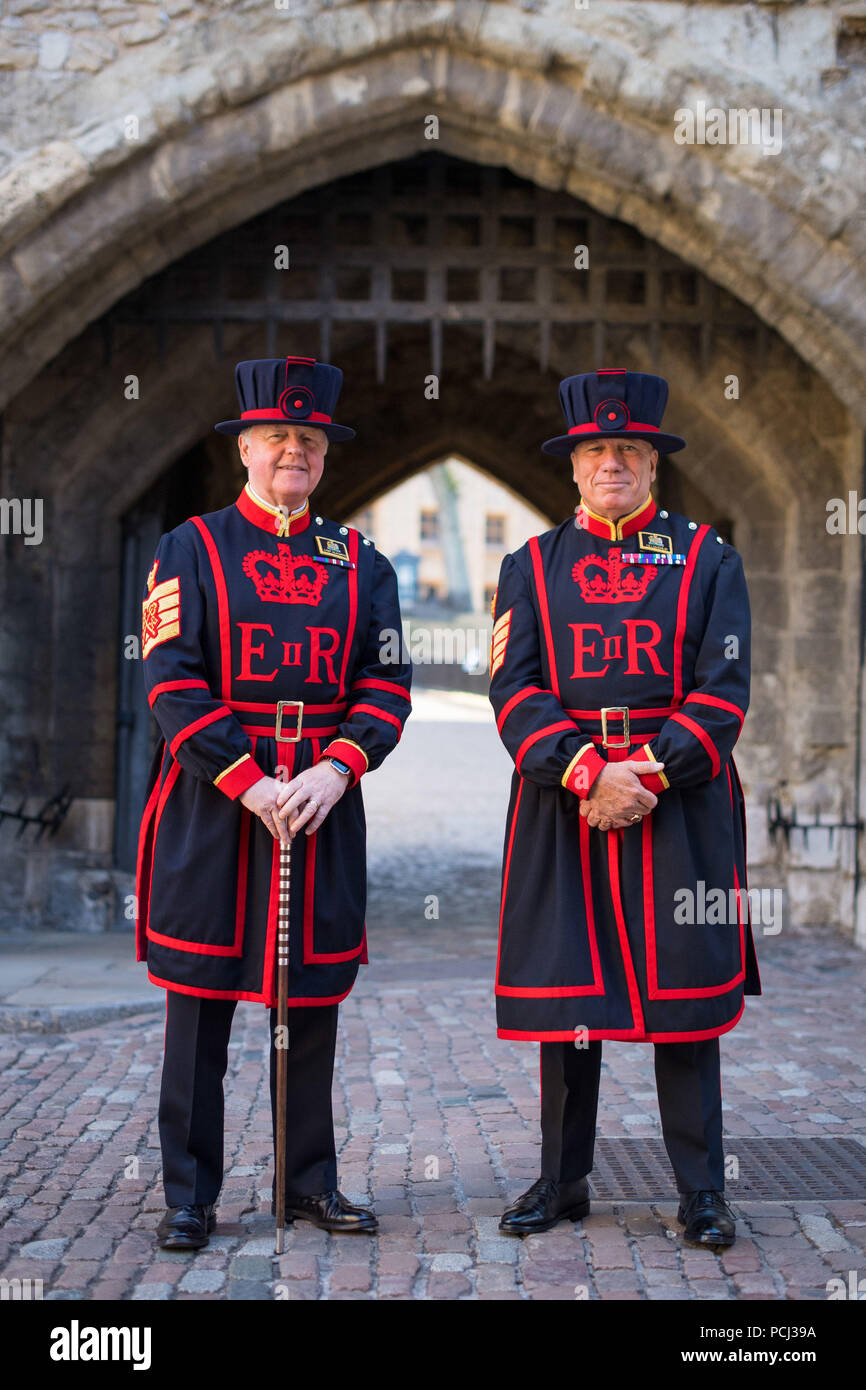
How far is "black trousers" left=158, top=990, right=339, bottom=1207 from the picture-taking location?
314cm

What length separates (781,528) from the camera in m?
7.87

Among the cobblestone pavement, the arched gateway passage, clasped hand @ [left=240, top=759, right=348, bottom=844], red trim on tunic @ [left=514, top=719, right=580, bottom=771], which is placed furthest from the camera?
the arched gateway passage

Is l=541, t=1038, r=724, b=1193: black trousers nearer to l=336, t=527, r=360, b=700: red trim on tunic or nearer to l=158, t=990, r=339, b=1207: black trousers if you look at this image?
l=158, t=990, r=339, b=1207: black trousers

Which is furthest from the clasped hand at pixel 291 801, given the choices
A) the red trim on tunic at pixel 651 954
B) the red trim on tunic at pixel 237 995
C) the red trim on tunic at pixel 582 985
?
the red trim on tunic at pixel 651 954

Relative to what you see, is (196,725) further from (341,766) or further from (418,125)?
(418,125)

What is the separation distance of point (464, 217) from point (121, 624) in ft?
9.35

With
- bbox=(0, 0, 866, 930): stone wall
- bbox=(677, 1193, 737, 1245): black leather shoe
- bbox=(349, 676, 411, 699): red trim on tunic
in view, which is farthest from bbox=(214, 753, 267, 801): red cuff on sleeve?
bbox=(0, 0, 866, 930): stone wall

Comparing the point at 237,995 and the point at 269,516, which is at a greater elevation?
the point at 269,516

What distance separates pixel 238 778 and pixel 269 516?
2.05 ft

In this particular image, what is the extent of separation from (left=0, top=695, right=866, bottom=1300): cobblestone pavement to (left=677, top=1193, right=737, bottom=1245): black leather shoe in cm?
4

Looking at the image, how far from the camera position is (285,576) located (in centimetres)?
325

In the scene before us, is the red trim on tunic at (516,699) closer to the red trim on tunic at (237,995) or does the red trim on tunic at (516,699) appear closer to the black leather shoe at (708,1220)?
the red trim on tunic at (237,995)

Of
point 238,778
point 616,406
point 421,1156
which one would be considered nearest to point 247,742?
point 238,778

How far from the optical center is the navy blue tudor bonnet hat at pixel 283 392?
3229 mm
